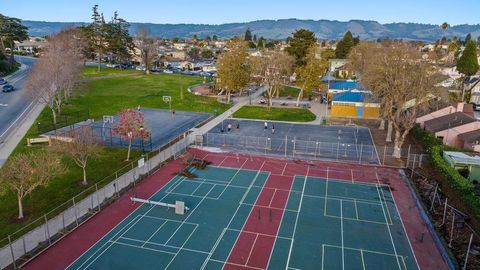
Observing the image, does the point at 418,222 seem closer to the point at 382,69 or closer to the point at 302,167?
the point at 302,167

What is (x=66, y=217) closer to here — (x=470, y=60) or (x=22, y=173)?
(x=22, y=173)

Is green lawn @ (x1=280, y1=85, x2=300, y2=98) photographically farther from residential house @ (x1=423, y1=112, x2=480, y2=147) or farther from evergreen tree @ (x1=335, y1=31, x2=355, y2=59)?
evergreen tree @ (x1=335, y1=31, x2=355, y2=59)

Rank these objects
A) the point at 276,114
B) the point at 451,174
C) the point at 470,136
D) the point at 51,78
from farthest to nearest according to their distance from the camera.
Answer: the point at 276,114
the point at 51,78
the point at 470,136
the point at 451,174

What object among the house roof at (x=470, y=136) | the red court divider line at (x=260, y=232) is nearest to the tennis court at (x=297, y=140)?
the house roof at (x=470, y=136)

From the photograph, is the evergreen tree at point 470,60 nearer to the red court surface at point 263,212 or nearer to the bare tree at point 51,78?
the red court surface at point 263,212

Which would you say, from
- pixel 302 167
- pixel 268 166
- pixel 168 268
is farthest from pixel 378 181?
pixel 168 268

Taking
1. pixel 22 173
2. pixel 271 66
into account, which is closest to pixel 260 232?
pixel 22 173
